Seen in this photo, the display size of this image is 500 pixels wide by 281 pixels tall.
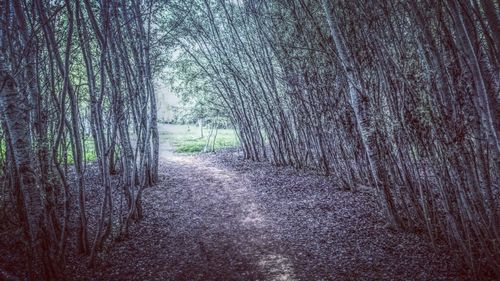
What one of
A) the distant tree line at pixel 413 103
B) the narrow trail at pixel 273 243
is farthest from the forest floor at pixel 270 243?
the distant tree line at pixel 413 103

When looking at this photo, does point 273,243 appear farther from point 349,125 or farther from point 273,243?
point 349,125

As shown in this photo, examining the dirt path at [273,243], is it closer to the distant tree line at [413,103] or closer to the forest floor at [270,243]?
the forest floor at [270,243]

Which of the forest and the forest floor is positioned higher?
the forest

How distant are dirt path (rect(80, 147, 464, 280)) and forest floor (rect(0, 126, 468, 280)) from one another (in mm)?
14

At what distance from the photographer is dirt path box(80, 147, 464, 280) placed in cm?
360

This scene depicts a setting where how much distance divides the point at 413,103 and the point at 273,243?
2.91 metres

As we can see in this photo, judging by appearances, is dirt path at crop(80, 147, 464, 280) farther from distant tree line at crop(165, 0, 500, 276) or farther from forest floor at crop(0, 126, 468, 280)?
distant tree line at crop(165, 0, 500, 276)

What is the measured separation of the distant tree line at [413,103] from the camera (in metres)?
3.00

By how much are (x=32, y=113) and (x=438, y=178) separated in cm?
741

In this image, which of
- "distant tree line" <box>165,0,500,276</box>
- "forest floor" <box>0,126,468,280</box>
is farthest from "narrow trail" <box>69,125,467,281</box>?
"distant tree line" <box>165,0,500,276</box>

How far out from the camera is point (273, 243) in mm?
4523

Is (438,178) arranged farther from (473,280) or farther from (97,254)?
(97,254)

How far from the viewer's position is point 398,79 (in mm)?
3891

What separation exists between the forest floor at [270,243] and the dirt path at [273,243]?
1 cm
